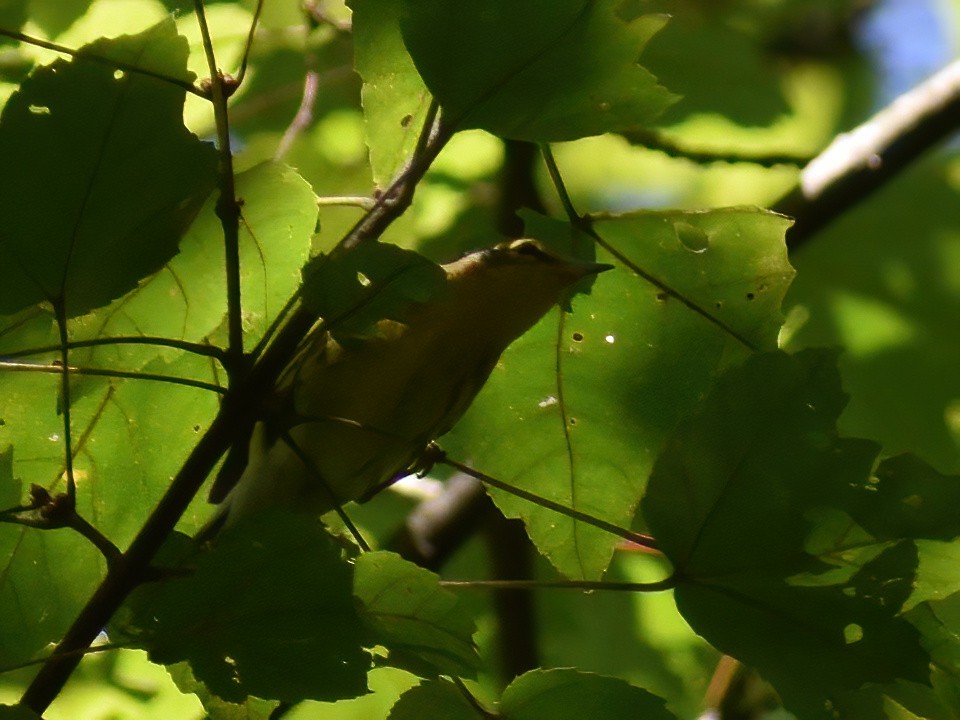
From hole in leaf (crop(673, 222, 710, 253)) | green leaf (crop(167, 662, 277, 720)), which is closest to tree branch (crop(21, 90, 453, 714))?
green leaf (crop(167, 662, 277, 720))

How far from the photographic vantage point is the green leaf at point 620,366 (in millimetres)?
1632

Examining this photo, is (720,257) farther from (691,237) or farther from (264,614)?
(264,614)

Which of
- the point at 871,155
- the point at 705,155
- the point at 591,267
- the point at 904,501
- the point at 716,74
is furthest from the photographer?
the point at 716,74

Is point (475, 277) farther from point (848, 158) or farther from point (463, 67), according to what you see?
point (848, 158)

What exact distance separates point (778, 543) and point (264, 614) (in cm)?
59

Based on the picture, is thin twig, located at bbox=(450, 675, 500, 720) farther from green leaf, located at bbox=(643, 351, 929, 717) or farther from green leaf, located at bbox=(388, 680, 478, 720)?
green leaf, located at bbox=(643, 351, 929, 717)

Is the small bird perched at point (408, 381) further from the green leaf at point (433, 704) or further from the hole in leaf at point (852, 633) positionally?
the hole in leaf at point (852, 633)

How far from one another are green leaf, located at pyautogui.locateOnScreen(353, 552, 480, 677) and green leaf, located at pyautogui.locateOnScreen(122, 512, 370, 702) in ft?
0.11

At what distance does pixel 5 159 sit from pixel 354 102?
2.34 metres

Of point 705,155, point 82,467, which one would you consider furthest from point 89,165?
point 705,155

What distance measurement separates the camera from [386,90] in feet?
4.98

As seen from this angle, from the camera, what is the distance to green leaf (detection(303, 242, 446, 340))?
1.27m

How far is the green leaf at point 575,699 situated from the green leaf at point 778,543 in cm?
11

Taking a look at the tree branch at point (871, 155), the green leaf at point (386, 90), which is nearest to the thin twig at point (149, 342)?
the green leaf at point (386, 90)
